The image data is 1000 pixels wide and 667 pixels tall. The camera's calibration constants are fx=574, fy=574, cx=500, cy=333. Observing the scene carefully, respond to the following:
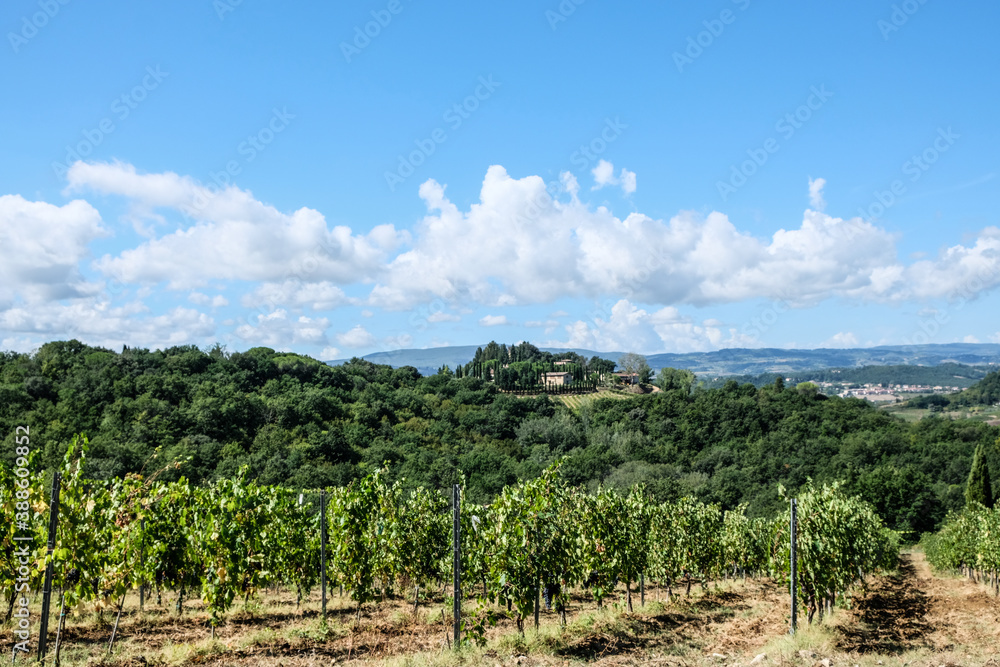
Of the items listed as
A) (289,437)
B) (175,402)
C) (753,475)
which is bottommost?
(753,475)

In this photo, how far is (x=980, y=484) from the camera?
4428cm

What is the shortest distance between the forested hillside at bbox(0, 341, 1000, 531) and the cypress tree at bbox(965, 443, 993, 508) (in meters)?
5.66

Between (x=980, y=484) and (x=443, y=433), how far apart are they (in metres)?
50.8

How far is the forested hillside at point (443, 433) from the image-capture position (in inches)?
1731

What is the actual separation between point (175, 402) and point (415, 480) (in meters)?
23.5

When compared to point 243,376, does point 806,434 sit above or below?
below

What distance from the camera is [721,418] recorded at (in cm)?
7812

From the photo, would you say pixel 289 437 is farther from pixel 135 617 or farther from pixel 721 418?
pixel 721 418

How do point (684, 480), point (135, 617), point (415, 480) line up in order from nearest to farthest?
point (135, 617), point (415, 480), point (684, 480)

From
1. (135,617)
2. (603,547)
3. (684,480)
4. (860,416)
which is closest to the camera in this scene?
(135,617)

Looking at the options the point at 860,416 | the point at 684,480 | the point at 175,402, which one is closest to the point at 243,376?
the point at 175,402

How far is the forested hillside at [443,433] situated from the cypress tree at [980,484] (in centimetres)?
566

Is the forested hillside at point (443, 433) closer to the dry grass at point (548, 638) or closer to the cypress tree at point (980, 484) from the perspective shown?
the cypress tree at point (980, 484)

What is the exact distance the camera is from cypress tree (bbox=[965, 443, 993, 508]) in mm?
43938
